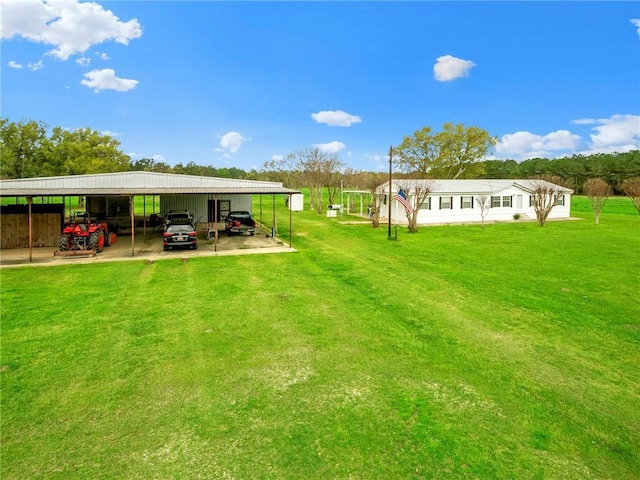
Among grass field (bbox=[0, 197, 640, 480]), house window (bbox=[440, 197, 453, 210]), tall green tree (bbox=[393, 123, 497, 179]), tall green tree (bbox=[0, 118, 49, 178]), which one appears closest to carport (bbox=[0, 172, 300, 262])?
grass field (bbox=[0, 197, 640, 480])

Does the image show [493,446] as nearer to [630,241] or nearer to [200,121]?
[630,241]

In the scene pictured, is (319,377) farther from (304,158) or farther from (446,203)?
(304,158)

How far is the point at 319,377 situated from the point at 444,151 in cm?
5421

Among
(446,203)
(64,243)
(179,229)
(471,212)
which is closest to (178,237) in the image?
(179,229)

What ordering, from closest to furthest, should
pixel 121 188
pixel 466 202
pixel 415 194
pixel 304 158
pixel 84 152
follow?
1. pixel 121 188
2. pixel 415 194
3. pixel 466 202
4. pixel 304 158
5. pixel 84 152

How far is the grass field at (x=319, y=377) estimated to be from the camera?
4.02 metres

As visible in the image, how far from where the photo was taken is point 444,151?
180 ft

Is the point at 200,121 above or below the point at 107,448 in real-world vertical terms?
above

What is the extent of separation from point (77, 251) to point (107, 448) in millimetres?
13203

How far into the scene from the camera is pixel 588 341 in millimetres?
7090

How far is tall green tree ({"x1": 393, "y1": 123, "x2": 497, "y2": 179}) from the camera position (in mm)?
53938

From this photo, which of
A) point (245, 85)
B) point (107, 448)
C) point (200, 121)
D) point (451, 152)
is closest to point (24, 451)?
point (107, 448)

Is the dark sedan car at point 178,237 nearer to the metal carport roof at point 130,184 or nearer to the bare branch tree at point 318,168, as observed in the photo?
the metal carport roof at point 130,184

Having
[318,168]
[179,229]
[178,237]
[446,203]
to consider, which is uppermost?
[318,168]
